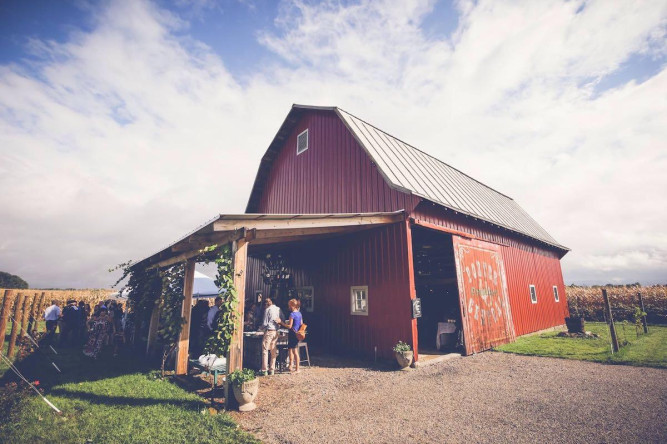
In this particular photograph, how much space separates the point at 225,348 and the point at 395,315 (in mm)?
5066

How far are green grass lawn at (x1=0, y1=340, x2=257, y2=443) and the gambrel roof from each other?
7442mm

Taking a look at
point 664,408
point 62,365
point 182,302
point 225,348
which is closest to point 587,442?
point 664,408

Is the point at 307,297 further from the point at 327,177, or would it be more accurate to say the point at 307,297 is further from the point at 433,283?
the point at 433,283

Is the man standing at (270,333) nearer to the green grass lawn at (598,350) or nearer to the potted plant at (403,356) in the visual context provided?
the potted plant at (403,356)

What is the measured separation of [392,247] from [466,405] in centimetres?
471

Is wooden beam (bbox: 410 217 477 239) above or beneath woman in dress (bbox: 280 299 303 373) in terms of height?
above

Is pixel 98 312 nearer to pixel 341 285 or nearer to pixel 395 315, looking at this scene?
pixel 341 285

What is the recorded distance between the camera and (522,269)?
15508 mm

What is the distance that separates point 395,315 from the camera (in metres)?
9.05

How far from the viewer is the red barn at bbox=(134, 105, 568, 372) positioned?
8812mm

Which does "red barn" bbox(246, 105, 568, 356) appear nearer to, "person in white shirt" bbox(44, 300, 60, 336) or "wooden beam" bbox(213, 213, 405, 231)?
"wooden beam" bbox(213, 213, 405, 231)

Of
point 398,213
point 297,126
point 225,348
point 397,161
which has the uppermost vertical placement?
point 297,126

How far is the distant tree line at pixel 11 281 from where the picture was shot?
204 feet

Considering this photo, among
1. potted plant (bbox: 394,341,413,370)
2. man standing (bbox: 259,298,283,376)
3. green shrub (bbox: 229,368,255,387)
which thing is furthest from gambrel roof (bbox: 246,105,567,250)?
green shrub (bbox: 229,368,255,387)
